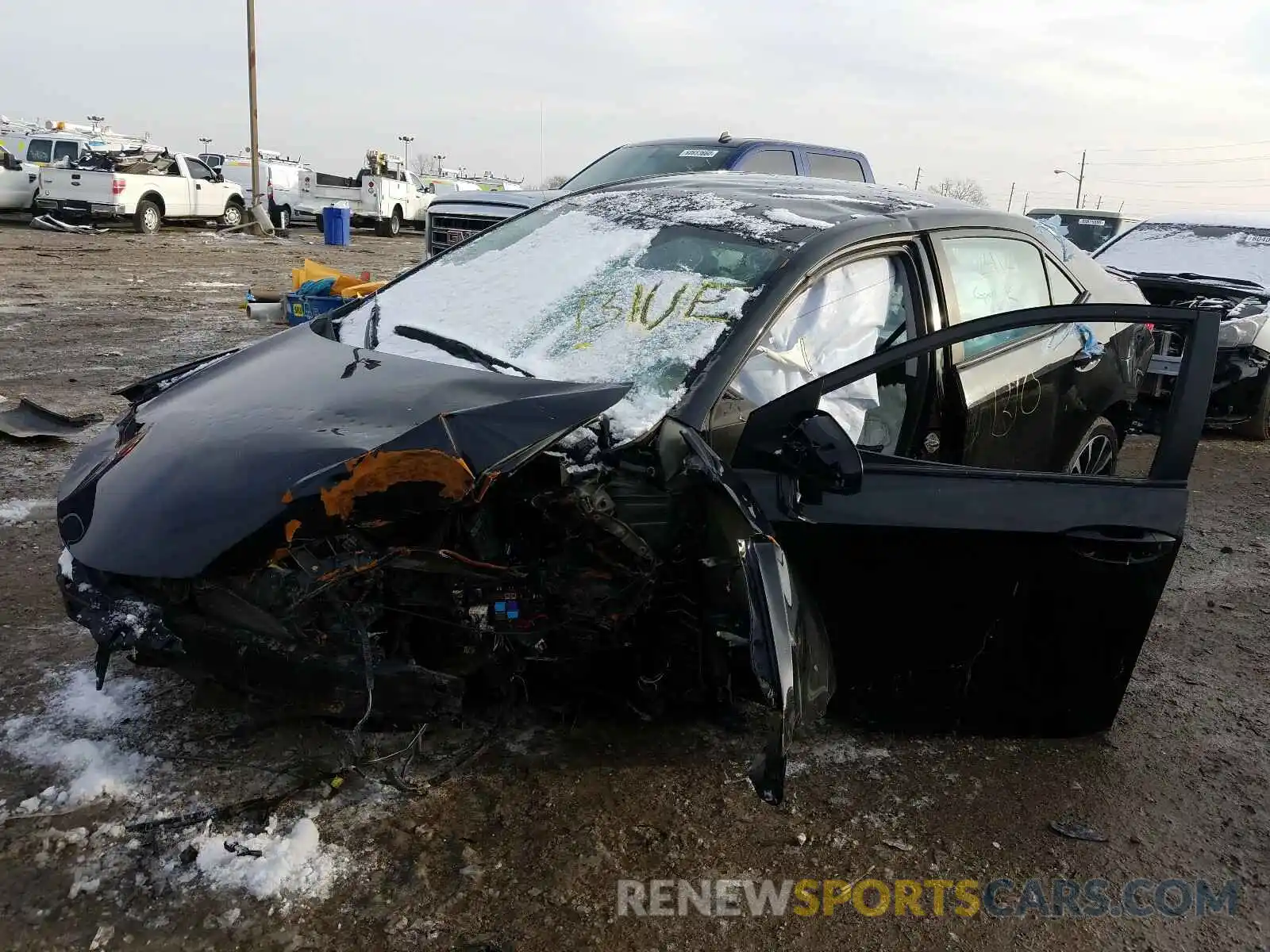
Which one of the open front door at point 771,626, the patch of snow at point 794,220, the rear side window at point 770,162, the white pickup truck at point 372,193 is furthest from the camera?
the white pickup truck at point 372,193

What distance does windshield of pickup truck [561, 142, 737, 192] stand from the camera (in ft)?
26.6

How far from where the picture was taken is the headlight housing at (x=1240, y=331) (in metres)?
6.50

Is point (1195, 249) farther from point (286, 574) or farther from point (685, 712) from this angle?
point (286, 574)

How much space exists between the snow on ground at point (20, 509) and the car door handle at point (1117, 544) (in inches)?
170

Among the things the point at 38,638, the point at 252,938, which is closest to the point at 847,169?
the point at 38,638

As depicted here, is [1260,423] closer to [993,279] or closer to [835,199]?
[993,279]

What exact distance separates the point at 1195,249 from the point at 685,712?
7202mm

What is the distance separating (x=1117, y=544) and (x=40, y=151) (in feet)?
80.6

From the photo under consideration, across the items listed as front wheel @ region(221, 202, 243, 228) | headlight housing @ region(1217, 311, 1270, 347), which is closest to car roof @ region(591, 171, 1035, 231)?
headlight housing @ region(1217, 311, 1270, 347)

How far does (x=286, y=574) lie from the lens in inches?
88.0

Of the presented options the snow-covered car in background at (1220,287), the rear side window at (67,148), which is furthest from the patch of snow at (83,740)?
the rear side window at (67,148)

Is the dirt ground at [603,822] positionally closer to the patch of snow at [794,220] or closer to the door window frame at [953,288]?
the door window frame at [953,288]

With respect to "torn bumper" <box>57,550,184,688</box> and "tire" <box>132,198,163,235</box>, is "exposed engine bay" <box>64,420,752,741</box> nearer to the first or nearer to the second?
"torn bumper" <box>57,550,184,688</box>

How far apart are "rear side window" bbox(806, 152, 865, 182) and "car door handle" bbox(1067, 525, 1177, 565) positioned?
22.6 feet
